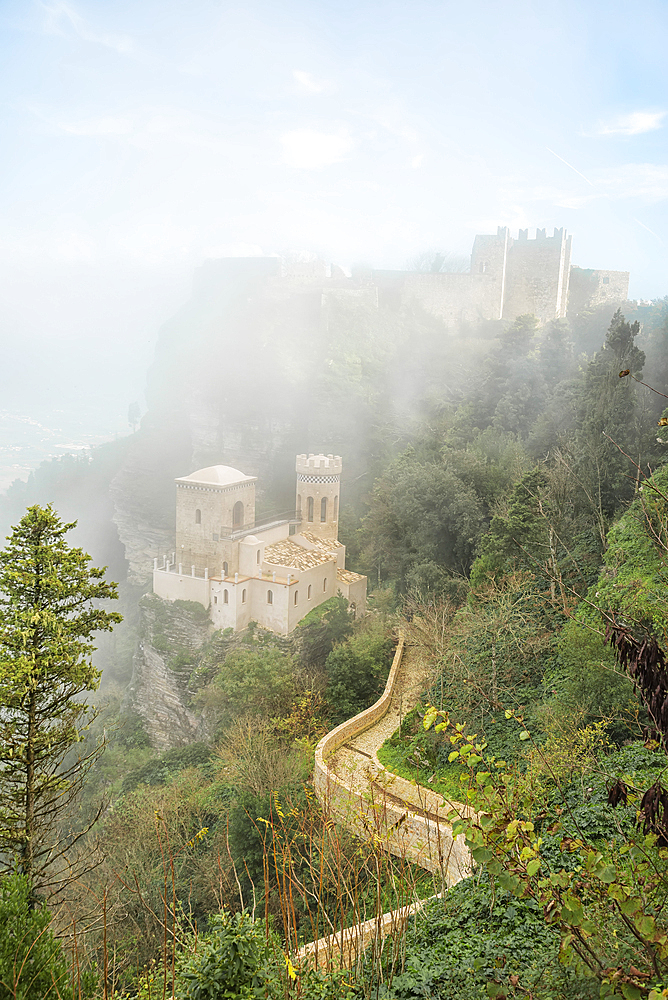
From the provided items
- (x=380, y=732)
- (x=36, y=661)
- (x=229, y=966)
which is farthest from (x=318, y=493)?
(x=229, y=966)

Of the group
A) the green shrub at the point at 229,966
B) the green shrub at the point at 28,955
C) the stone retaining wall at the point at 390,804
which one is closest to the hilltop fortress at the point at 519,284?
the stone retaining wall at the point at 390,804

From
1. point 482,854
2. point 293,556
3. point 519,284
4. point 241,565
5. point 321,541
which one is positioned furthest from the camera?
point 519,284

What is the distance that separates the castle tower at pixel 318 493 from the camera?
70.1 feet

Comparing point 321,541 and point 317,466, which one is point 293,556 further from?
point 317,466

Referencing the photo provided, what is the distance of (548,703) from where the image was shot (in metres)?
9.05

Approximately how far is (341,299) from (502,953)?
105 feet

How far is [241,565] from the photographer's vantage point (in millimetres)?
18734

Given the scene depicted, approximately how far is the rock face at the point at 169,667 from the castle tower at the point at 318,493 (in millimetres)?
5042

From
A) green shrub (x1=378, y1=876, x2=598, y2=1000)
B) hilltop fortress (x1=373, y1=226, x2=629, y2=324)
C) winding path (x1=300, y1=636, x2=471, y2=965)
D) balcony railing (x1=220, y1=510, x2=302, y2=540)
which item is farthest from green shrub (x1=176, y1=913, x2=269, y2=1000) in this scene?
hilltop fortress (x1=373, y1=226, x2=629, y2=324)

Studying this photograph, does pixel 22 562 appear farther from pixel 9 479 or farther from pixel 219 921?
pixel 9 479

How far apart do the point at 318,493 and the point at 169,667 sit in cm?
726

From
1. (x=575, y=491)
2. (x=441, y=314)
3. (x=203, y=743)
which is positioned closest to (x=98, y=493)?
(x=441, y=314)

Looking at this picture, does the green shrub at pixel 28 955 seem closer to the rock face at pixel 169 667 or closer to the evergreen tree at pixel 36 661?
the evergreen tree at pixel 36 661

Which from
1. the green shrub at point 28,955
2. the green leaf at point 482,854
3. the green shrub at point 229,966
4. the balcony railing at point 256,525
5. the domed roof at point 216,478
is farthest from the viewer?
the domed roof at point 216,478
